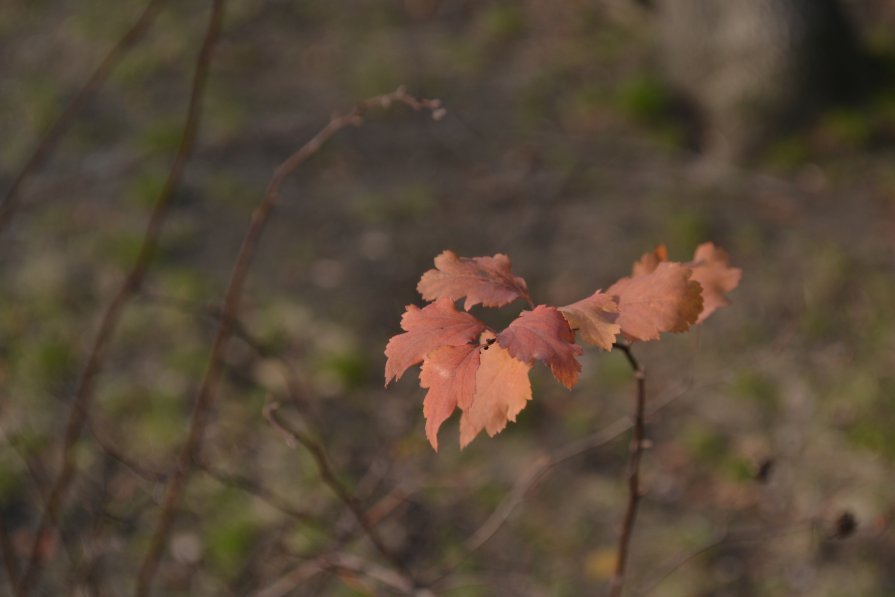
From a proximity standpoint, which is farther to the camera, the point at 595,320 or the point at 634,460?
the point at 634,460

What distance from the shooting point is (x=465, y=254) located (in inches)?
167

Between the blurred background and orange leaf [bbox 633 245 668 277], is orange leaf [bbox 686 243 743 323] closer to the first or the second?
orange leaf [bbox 633 245 668 277]

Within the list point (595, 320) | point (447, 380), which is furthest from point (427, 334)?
point (595, 320)

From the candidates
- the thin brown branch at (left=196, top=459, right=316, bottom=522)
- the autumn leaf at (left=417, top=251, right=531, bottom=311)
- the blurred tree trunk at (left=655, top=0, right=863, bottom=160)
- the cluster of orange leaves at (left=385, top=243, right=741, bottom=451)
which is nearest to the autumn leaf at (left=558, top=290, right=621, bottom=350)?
the cluster of orange leaves at (left=385, top=243, right=741, bottom=451)

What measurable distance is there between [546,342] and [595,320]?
3.3 inches

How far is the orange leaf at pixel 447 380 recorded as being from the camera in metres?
1.21

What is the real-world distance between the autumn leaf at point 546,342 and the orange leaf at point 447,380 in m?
0.05

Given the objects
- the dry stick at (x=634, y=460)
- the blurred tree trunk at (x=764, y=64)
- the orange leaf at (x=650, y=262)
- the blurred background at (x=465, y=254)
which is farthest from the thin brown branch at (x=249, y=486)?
the blurred tree trunk at (x=764, y=64)

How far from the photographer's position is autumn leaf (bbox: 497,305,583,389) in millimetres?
1177

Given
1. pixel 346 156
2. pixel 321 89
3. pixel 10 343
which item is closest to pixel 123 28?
pixel 321 89

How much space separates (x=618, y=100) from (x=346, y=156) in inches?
52.8

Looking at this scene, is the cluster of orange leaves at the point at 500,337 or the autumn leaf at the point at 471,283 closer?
the cluster of orange leaves at the point at 500,337

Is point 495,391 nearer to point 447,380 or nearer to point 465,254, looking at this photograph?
point 447,380

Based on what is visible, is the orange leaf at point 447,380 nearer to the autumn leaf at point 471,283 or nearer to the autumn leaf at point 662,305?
the autumn leaf at point 471,283
